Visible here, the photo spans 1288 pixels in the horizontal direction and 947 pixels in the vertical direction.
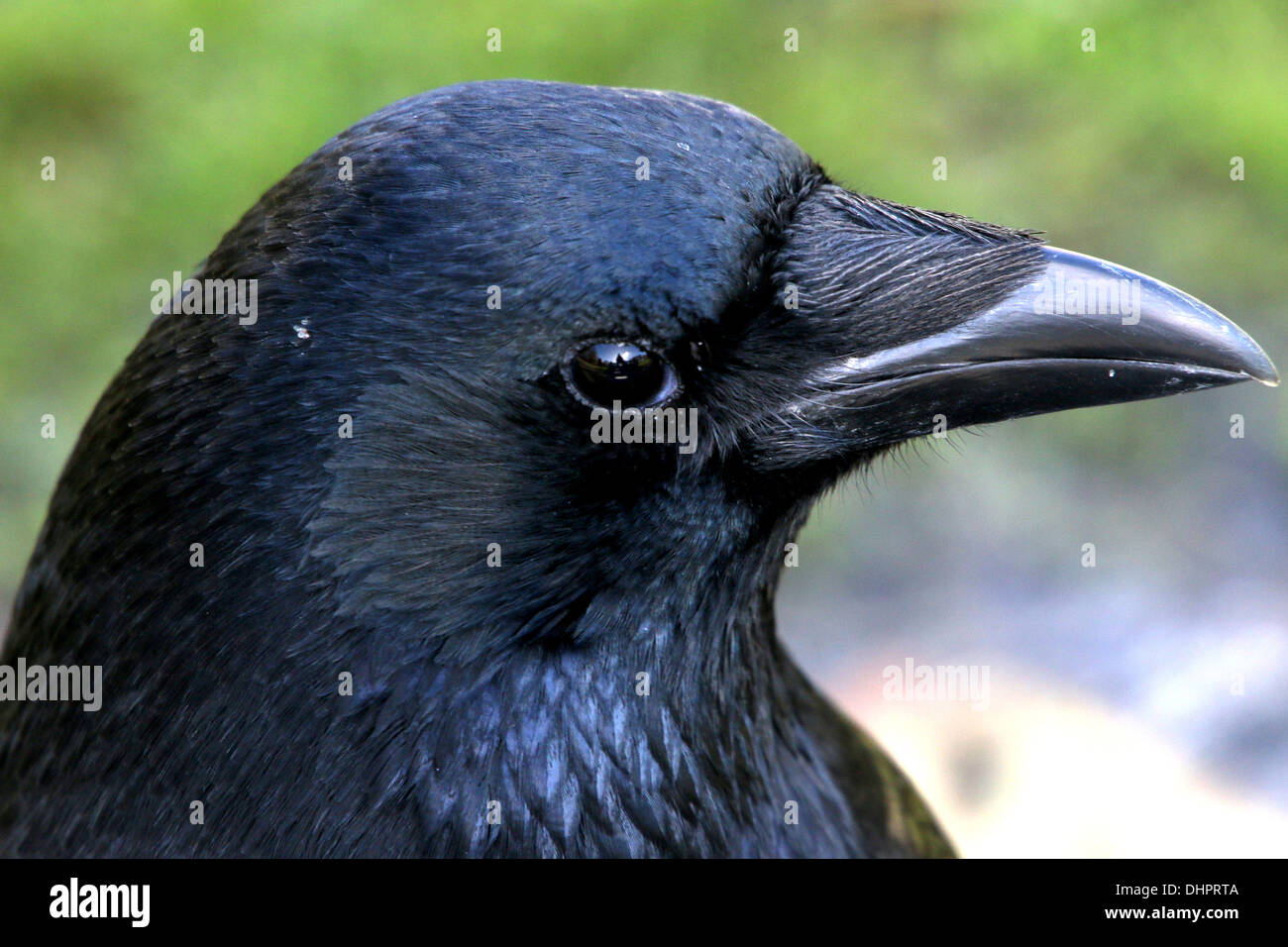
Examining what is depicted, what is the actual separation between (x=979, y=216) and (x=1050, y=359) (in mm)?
Result: 3660

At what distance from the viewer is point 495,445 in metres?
2.25

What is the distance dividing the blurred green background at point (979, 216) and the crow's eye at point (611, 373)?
296 cm

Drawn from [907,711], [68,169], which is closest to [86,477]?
[907,711]

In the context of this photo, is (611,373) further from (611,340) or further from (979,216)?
(979,216)

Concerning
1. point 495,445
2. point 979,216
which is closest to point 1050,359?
point 495,445

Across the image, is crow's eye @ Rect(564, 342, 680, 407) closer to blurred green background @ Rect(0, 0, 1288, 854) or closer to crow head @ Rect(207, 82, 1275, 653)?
crow head @ Rect(207, 82, 1275, 653)

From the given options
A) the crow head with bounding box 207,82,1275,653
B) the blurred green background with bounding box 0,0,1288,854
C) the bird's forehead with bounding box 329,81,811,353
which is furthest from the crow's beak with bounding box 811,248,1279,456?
the blurred green background with bounding box 0,0,1288,854

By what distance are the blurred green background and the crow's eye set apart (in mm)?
2963

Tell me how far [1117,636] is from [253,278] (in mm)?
3745

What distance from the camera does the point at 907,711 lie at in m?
5.08

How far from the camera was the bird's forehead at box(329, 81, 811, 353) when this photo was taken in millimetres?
2188

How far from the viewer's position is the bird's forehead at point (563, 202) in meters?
2.19
